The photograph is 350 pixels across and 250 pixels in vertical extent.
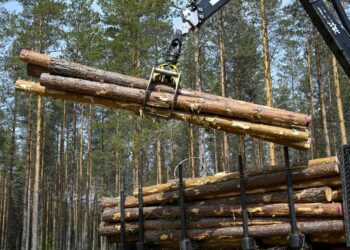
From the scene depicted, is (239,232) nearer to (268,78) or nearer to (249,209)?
(249,209)

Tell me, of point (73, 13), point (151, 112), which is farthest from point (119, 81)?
point (73, 13)

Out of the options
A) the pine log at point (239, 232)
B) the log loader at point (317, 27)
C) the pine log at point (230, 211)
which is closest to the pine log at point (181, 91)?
the log loader at point (317, 27)

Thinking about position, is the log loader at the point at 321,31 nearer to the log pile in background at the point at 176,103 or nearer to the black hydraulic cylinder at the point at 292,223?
the log pile in background at the point at 176,103

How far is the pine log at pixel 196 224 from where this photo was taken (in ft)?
18.2

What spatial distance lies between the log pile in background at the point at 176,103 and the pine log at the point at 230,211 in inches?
30.2

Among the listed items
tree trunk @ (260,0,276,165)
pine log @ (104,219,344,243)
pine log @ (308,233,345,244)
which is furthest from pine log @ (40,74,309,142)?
tree trunk @ (260,0,276,165)

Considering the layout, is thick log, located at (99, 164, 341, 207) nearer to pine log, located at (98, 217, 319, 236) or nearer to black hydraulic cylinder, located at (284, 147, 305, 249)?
black hydraulic cylinder, located at (284, 147, 305, 249)

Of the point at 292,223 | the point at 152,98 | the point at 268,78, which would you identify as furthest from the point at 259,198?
the point at 268,78

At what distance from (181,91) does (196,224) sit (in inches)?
75.6

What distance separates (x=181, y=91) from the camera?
5.52 metres

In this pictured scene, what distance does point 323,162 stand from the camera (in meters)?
5.44

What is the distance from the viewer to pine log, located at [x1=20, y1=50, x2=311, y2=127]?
539 cm

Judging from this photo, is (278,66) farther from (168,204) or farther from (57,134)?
(168,204)

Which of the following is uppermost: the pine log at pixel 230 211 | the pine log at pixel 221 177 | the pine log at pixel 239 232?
the pine log at pixel 221 177
